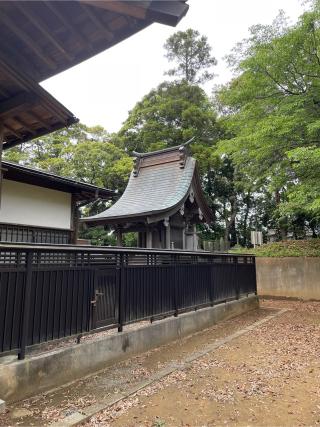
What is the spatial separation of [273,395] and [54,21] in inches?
188

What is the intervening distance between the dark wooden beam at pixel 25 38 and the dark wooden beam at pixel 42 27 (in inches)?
7.4

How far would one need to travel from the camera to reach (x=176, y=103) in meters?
23.7

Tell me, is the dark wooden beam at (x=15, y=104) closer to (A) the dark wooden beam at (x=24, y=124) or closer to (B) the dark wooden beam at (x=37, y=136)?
(A) the dark wooden beam at (x=24, y=124)

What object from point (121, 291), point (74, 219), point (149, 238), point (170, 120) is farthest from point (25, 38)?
point (170, 120)

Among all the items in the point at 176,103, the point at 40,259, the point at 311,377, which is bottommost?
the point at 311,377

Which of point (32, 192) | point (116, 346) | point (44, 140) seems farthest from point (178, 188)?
point (44, 140)

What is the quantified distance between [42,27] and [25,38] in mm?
266

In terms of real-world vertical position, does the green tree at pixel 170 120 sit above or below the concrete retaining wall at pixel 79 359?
above

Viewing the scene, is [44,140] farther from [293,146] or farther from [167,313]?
[167,313]

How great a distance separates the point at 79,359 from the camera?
14.3ft

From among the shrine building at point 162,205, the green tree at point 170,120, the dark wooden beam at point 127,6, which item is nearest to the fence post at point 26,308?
the dark wooden beam at point 127,6

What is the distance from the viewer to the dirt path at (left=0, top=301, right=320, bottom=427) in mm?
3271

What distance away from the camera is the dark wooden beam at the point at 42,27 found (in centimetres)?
281

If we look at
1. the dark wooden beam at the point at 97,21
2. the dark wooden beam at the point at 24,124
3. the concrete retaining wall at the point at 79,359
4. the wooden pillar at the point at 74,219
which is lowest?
the concrete retaining wall at the point at 79,359
